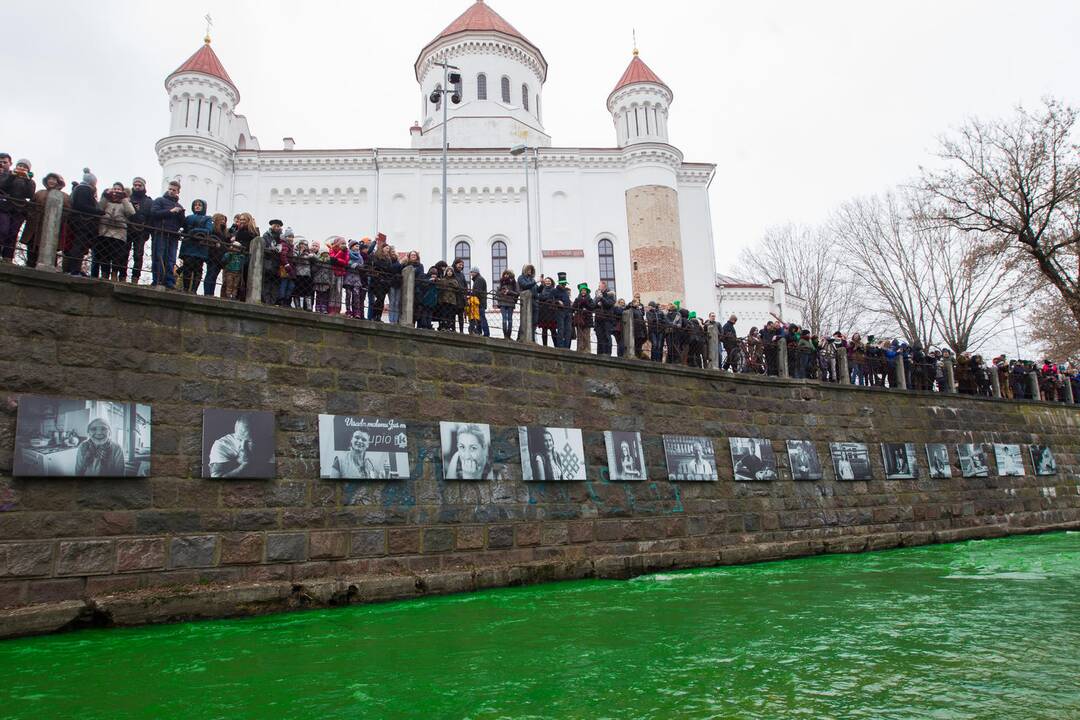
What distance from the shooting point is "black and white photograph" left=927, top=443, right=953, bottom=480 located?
17.1 metres

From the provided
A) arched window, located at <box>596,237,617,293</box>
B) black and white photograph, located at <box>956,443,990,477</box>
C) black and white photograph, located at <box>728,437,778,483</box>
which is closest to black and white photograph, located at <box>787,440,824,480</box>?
black and white photograph, located at <box>728,437,778,483</box>

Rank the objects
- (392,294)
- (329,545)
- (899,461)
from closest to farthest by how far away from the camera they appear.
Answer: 1. (329,545)
2. (392,294)
3. (899,461)

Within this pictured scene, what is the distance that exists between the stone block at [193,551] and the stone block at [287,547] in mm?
615

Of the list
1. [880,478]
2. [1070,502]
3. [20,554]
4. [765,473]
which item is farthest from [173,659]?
[1070,502]

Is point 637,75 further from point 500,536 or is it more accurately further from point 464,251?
point 500,536

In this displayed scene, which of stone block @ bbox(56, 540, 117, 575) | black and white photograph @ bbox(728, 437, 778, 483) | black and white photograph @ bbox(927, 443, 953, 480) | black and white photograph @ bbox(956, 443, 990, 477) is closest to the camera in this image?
stone block @ bbox(56, 540, 117, 575)

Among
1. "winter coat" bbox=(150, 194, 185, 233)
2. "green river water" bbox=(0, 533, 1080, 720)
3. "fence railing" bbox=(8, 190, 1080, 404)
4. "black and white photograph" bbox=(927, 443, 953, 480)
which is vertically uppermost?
"winter coat" bbox=(150, 194, 185, 233)

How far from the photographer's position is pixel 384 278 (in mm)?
10859

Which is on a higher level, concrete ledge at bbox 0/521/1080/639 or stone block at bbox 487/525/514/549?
stone block at bbox 487/525/514/549

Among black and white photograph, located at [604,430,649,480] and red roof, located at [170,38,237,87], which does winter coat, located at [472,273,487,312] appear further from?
red roof, located at [170,38,237,87]

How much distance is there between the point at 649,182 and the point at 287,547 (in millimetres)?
30594

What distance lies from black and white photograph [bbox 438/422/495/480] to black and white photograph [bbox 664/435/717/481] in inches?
139

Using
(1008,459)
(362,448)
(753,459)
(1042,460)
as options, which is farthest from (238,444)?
(1042,460)

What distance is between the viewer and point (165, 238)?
29.8ft
